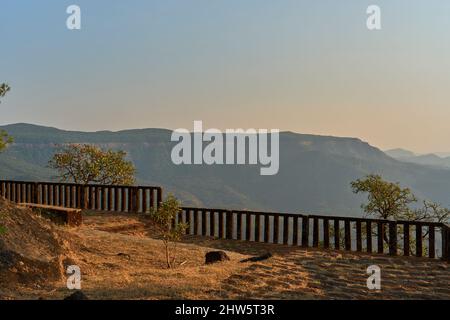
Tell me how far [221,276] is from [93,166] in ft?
66.1

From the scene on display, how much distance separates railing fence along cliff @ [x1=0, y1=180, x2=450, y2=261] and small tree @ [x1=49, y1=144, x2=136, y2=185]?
3.64 m

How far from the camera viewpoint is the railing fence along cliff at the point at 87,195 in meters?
23.0

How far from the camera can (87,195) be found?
24250 millimetres

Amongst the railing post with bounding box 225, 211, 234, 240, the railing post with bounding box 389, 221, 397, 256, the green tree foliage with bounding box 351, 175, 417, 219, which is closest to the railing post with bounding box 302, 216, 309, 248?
the railing post with bounding box 389, 221, 397, 256

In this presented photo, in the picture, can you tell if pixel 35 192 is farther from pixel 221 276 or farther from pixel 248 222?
pixel 221 276

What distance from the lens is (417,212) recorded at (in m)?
26.0

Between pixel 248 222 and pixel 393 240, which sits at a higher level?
pixel 248 222

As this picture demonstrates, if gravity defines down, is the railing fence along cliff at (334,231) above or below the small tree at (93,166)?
below

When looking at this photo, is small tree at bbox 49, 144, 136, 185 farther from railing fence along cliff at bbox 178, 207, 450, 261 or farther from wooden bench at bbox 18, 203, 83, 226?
wooden bench at bbox 18, 203, 83, 226

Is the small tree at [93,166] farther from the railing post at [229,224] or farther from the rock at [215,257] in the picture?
the rock at [215,257]
